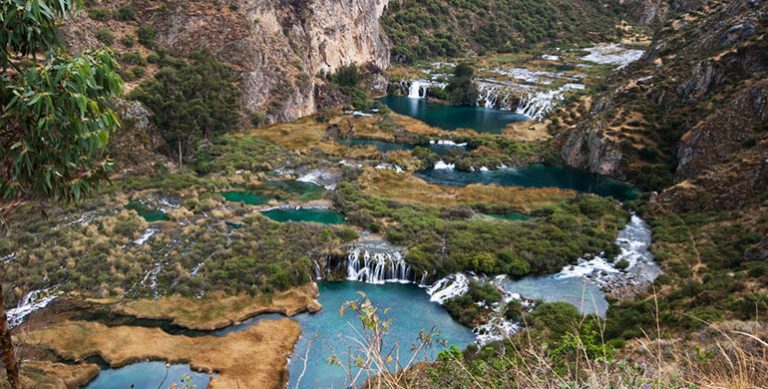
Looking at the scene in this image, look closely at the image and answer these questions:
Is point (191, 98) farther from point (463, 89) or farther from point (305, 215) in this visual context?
point (463, 89)

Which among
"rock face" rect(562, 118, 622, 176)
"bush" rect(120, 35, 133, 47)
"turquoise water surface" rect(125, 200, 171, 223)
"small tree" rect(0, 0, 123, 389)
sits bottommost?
"turquoise water surface" rect(125, 200, 171, 223)

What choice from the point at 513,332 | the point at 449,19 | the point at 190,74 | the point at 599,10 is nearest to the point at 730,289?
the point at 513,332

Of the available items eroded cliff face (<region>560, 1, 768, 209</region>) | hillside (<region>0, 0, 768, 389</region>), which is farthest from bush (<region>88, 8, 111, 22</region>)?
eroded cliff face (<region>560, 1, 768, 209</region>)

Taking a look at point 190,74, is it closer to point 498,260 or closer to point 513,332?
point 498,260

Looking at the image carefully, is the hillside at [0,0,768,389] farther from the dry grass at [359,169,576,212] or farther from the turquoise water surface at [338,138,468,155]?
the turquoise water surface at [338,138,468,155]

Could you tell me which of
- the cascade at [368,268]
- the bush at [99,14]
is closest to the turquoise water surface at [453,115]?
→ the bush at [99,14]

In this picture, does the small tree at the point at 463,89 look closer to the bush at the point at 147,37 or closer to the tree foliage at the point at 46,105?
the bush at the point at 147,37
